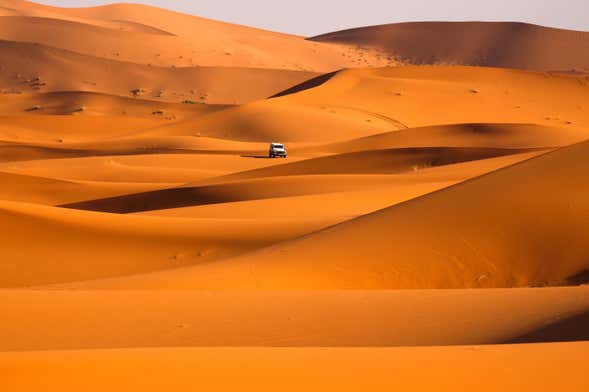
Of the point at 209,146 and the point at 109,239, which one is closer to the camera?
the point at 109,239

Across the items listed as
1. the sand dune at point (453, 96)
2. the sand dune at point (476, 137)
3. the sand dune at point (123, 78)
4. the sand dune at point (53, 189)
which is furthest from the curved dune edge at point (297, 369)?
the sand dune at point (123, 78)

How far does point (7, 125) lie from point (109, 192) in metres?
30.5

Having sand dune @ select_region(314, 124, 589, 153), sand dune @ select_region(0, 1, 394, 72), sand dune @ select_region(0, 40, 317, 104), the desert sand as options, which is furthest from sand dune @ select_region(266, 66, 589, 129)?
sand dune @ select_region(0, 1, 394, 72)

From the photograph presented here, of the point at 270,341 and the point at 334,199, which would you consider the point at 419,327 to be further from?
the point at 334,199

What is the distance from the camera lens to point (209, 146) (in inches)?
1658

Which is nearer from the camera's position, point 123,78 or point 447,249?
point 447,249

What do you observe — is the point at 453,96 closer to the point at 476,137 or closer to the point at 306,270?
the point at 476,137

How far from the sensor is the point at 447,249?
955cm

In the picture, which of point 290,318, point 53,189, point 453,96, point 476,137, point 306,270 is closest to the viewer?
point 290,318

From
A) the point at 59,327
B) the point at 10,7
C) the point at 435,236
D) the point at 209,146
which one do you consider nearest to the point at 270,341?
the point at 59,327

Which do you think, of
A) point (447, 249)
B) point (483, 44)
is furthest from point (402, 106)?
point (483, 44)

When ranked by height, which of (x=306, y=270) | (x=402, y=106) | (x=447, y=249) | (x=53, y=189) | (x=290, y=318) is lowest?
(x=53, y=189)

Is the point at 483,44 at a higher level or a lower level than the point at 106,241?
higher

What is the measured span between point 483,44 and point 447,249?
374 ft
